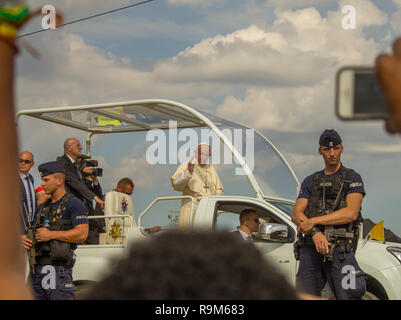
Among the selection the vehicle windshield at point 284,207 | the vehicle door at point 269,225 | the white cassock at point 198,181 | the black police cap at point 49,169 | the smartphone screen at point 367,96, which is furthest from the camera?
the white cassock at point 198,181

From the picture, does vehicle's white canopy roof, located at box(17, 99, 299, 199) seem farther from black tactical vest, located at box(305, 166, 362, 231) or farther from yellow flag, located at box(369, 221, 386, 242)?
black tactical vest, located at box(305, 166, 362, 231)

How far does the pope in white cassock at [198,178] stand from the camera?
7613mm

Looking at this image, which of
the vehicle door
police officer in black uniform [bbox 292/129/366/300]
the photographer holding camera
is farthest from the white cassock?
police officer in black uniform [bbox 292/129/366/300]

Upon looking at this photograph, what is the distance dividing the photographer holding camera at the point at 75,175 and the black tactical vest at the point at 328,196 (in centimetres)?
351

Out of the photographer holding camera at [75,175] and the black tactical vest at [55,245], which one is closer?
the black tactical vest at [55,245]

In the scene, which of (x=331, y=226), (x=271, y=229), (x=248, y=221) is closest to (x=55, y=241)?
(x=271, y=229)

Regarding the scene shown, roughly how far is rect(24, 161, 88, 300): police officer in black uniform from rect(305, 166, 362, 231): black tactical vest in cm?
215

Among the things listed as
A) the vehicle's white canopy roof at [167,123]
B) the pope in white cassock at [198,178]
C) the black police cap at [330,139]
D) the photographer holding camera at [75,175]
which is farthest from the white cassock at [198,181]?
the black police cap at [330,139]

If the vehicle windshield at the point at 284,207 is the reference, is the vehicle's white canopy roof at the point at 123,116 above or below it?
above

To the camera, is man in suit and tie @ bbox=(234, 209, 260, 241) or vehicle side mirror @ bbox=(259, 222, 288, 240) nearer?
vehicle side mirror @ bbox=(259, 222, 288, 240)

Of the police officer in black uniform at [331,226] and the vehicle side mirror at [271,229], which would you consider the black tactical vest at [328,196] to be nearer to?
the police officer in black uniform at [331,226]

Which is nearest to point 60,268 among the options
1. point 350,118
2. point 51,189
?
point 51,189

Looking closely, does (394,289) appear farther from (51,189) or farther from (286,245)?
(51,189)

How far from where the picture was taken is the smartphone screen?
112 centimetres
